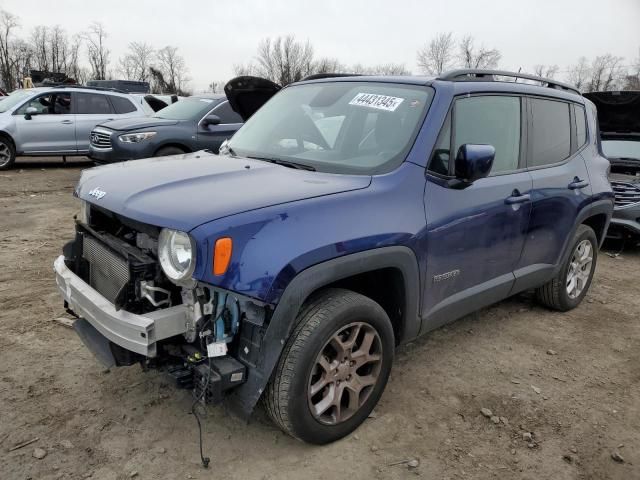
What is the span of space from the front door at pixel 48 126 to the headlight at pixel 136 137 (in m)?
4.00

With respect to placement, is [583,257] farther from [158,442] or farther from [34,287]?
[34,287]

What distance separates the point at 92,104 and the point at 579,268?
10.8m

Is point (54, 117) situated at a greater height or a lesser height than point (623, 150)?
lesser

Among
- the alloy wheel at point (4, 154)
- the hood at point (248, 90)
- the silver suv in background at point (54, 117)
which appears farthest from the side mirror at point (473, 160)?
the alloy wheel at point (4, 154)

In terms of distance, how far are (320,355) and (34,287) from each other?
3281 millimetres

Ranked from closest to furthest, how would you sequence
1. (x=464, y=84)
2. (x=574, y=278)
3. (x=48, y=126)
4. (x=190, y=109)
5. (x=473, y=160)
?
(x=473, y=160)
(x=464, y=84)
(x=574, y=278)
(x=190, y=109)
(x=48, y=126)

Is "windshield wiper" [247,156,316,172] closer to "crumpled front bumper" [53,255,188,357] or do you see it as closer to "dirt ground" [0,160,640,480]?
"crumpled front bumper" [53,255,188,357]

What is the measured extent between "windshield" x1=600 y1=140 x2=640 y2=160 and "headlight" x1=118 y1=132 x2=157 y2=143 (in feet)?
22.4

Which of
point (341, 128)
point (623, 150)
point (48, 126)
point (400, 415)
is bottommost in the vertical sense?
point (400, 415)

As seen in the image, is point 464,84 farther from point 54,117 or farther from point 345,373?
point 54,117

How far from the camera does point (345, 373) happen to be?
2697mm

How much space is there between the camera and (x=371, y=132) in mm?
3172

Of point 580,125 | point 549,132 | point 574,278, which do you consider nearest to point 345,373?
point 549,132

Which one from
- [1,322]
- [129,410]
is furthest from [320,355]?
[1,322]
